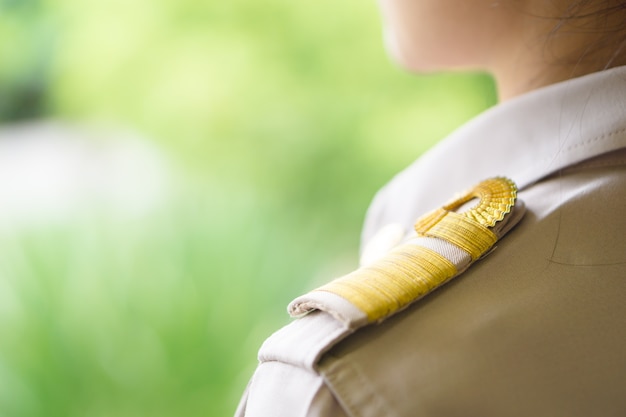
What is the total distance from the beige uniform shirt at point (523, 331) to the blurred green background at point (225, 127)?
116 cm

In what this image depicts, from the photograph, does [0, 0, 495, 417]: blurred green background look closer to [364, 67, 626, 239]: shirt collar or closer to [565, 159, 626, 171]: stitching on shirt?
A: [364, 67, 626, 239]: shirt collar

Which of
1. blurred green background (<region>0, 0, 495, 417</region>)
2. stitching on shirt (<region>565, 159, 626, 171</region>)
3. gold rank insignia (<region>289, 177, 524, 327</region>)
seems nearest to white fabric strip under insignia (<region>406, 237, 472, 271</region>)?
gold rank insignia (<region>289, 177, 524, 327</region>)

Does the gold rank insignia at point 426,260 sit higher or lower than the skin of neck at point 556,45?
lower

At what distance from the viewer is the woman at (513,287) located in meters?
0.41

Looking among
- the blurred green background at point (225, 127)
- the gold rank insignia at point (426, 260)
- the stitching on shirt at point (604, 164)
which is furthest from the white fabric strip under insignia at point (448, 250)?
the blurred green background at point (225, 127)

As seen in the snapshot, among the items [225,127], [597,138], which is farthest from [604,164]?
[225,127]

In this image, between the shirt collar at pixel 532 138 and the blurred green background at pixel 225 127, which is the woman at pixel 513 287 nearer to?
the shirt collar at pixel 532 138

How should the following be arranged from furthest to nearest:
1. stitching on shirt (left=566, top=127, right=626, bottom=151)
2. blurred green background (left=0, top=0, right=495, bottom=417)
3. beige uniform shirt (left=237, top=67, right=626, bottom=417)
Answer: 1. blurred green background (left=0, top=0, right=495, bottom=417)
2. stitching on shirt (left=566, top=127, right=626, bottom=151)
3. beige uniform shirt (left=237, top=67, right=626, bottom=417)

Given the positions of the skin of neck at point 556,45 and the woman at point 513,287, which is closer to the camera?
the woman at point 513,287

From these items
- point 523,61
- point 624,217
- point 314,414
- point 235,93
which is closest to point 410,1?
point 523,61

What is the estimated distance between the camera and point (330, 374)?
404mm

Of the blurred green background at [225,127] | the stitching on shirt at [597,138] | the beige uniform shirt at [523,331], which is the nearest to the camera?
the beige uniform shirt at [523,331]

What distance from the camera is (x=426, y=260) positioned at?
470 mm

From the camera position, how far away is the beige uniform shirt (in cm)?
40
